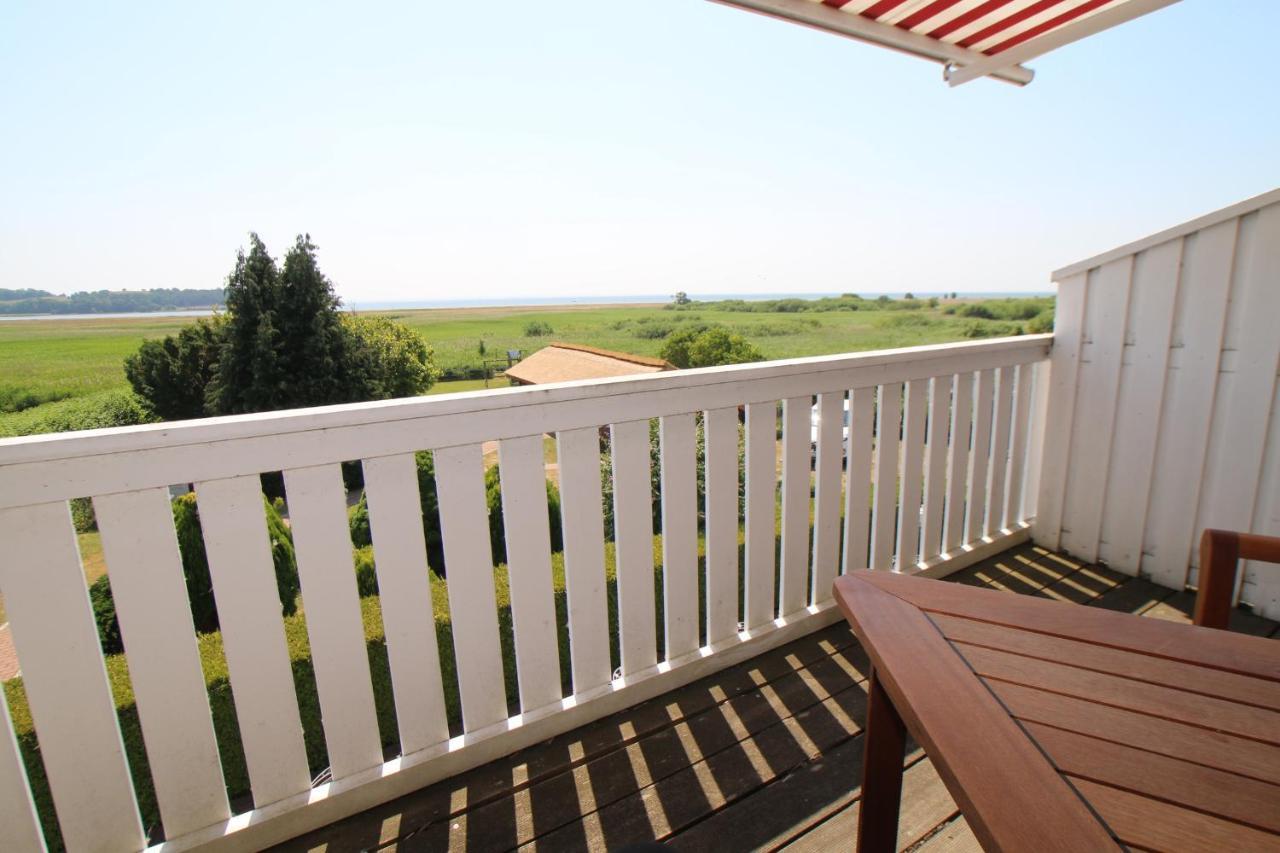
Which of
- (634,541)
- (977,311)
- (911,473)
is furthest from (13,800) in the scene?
(977,311)

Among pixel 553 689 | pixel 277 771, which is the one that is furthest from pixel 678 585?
pixel 277 771

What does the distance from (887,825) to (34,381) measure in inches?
126

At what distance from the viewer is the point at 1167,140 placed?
285 inches

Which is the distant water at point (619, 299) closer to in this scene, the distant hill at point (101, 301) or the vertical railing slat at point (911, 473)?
the distant hill at point (101, 301)

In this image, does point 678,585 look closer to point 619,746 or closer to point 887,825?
point 619,746

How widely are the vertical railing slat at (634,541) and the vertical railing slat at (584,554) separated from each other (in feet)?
0.19

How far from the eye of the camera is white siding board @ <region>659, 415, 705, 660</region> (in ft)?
5.39

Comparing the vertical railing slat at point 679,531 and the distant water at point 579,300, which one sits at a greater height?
the distant water at point 579,300

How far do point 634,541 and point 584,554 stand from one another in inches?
6.0

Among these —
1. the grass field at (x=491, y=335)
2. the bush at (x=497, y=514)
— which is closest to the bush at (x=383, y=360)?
the grass field at (x=491, y=335)

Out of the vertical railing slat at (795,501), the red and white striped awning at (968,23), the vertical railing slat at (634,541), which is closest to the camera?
the vertical railing slat at (634,541)

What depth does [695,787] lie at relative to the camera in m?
1.40

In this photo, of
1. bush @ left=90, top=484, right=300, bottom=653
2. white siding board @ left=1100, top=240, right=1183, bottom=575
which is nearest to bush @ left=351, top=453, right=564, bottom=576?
bush @ left=90, top=484, right=300, bottom=653

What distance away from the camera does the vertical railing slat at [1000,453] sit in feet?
7.94
